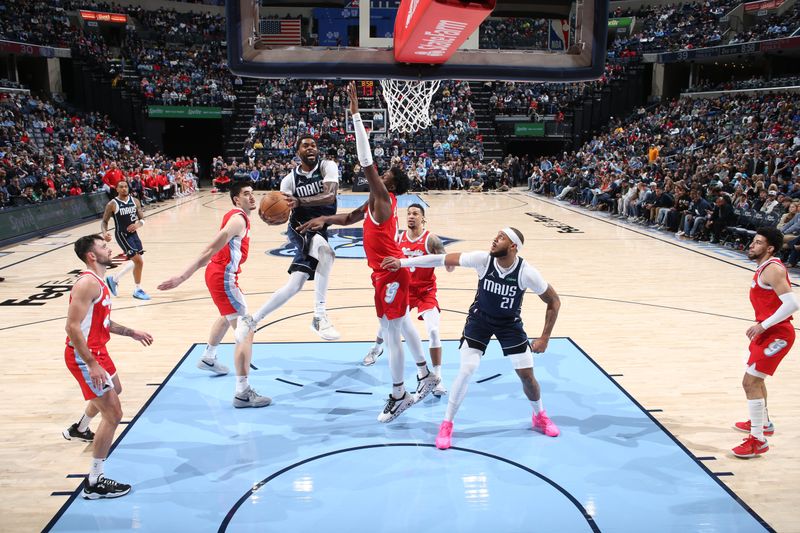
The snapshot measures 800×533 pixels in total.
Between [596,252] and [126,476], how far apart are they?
10.3 metres

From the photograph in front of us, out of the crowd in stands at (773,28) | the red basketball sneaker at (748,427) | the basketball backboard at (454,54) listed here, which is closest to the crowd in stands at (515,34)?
the basketball backboard at (454,54)

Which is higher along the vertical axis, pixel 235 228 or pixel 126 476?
pixel 235 228

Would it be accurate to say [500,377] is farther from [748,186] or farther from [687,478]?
[748,186]

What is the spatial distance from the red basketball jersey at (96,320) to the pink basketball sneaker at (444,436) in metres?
2.30

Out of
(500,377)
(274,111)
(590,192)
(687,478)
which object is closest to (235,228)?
(500,377)

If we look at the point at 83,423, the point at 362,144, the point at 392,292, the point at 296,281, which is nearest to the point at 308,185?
the point at 296,281

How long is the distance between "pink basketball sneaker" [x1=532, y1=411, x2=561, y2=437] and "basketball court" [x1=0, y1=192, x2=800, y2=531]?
7 centimetres

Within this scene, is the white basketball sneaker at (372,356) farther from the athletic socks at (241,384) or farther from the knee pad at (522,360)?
the knee pad at (522,360)

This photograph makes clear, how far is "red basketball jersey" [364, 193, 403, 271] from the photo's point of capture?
16.4ft

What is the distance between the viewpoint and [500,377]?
19.8 feet

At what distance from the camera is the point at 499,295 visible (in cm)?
456

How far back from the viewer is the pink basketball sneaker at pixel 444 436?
15.0 ft

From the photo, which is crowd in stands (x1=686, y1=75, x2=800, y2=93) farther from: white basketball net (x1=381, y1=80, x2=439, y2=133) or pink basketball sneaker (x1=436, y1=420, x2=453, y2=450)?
pink basketball sneaker (x1=436, y1=420, x2=453, y2=450)

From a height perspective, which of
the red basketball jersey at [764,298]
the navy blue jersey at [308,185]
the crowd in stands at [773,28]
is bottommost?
the red basketball jersey at [764,298]
